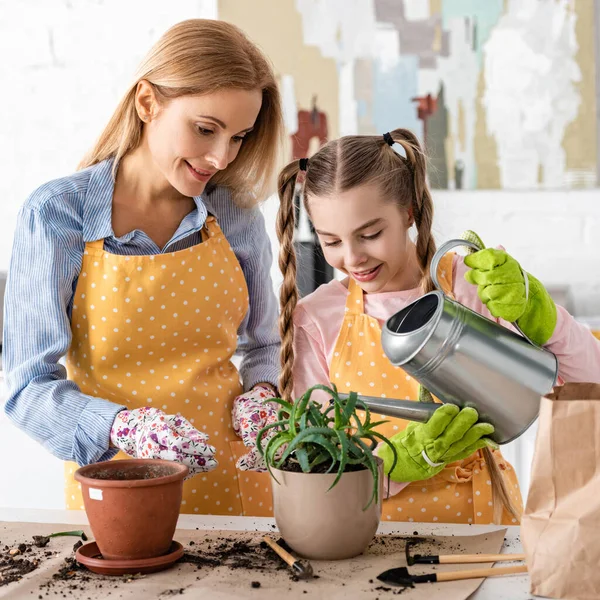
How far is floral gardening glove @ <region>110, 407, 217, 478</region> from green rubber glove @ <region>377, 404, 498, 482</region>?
24 cm

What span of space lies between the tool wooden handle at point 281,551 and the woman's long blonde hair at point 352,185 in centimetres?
42

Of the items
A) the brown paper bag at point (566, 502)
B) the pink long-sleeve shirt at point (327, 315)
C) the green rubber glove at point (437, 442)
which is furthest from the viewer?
the pink long-sleeve shirt at point (327, 315)

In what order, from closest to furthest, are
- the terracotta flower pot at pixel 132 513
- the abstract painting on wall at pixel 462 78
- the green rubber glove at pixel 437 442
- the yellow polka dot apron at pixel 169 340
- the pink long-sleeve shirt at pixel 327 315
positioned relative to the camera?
1. the terracotta flower pot at pixel 132 513
2. the green rubber glove at pixel 437 442
3. the yellow polka dot apron at pixel 169 340
4. the pink long-sleeve shirt at pixel 327 315
5. the abstract painting on wall at pixel 462 78

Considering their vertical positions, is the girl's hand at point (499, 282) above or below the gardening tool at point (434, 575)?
above

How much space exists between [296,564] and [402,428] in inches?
20.3

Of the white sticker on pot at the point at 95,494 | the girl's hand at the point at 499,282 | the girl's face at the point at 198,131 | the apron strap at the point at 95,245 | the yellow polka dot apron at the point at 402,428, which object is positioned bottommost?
the yellow polka dot apron at the point at 402,428

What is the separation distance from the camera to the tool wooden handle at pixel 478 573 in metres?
0.90

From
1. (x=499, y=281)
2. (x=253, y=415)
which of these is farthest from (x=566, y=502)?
(x=253, y=415)

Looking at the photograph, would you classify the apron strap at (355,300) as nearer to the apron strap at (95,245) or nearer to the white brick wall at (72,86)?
the apron strap at (95,245)

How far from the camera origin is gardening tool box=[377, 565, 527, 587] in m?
0.89

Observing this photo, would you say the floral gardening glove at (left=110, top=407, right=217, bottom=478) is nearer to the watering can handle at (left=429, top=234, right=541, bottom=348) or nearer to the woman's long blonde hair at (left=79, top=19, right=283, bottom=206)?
the watering can handle at (left=429, top=234, right=541, bottom=348)

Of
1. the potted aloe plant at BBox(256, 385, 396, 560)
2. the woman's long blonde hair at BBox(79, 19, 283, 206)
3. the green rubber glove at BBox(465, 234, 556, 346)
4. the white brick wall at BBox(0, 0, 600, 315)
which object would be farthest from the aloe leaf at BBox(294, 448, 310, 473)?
the white brick wall at BBox(0, 0, 600, 315)

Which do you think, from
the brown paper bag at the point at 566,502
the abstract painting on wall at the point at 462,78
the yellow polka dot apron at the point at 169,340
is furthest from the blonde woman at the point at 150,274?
the abstract painting on wall at the point at 462,78

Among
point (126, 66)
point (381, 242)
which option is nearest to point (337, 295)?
point (381, 242)
